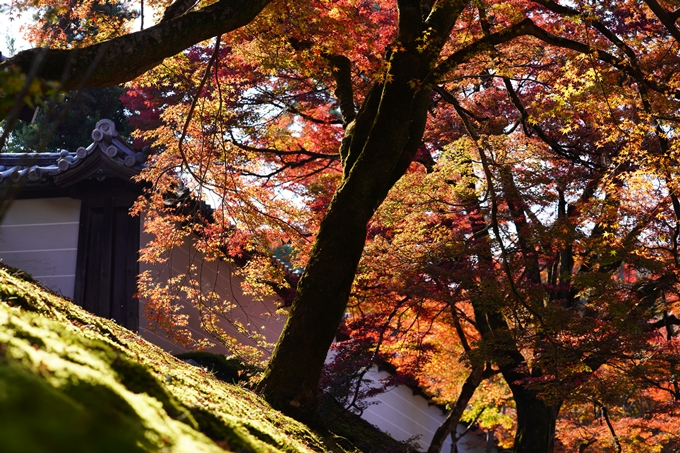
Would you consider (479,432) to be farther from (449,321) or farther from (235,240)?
(235,240)

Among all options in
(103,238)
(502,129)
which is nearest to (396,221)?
(502,129)

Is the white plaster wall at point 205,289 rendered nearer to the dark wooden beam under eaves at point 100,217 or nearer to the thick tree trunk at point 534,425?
the dark wooden beam under eaves at point 100,217

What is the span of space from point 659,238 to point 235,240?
251 inches

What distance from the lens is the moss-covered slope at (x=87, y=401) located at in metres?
1.31

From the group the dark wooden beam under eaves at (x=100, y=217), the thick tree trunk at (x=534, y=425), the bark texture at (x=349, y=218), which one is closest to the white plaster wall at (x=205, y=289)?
the dark wooden beam under eaves at (x=100, y=217)

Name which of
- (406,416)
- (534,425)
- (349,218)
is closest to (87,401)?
(349,218)

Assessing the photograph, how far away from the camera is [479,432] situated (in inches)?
781

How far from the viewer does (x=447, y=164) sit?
33.4 feet

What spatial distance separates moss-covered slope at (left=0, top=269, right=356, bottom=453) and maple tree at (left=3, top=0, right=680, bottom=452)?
80.4 inches

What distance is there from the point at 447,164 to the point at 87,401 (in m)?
8.94

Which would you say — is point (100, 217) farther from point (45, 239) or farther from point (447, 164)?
point (447, 164)

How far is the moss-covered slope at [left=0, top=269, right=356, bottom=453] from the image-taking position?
1310 mm

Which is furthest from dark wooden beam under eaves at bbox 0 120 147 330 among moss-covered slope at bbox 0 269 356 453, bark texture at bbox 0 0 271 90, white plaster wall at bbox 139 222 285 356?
moss-covered slope at bbox 0 269 356 453

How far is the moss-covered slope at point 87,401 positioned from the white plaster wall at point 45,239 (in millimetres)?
7872
